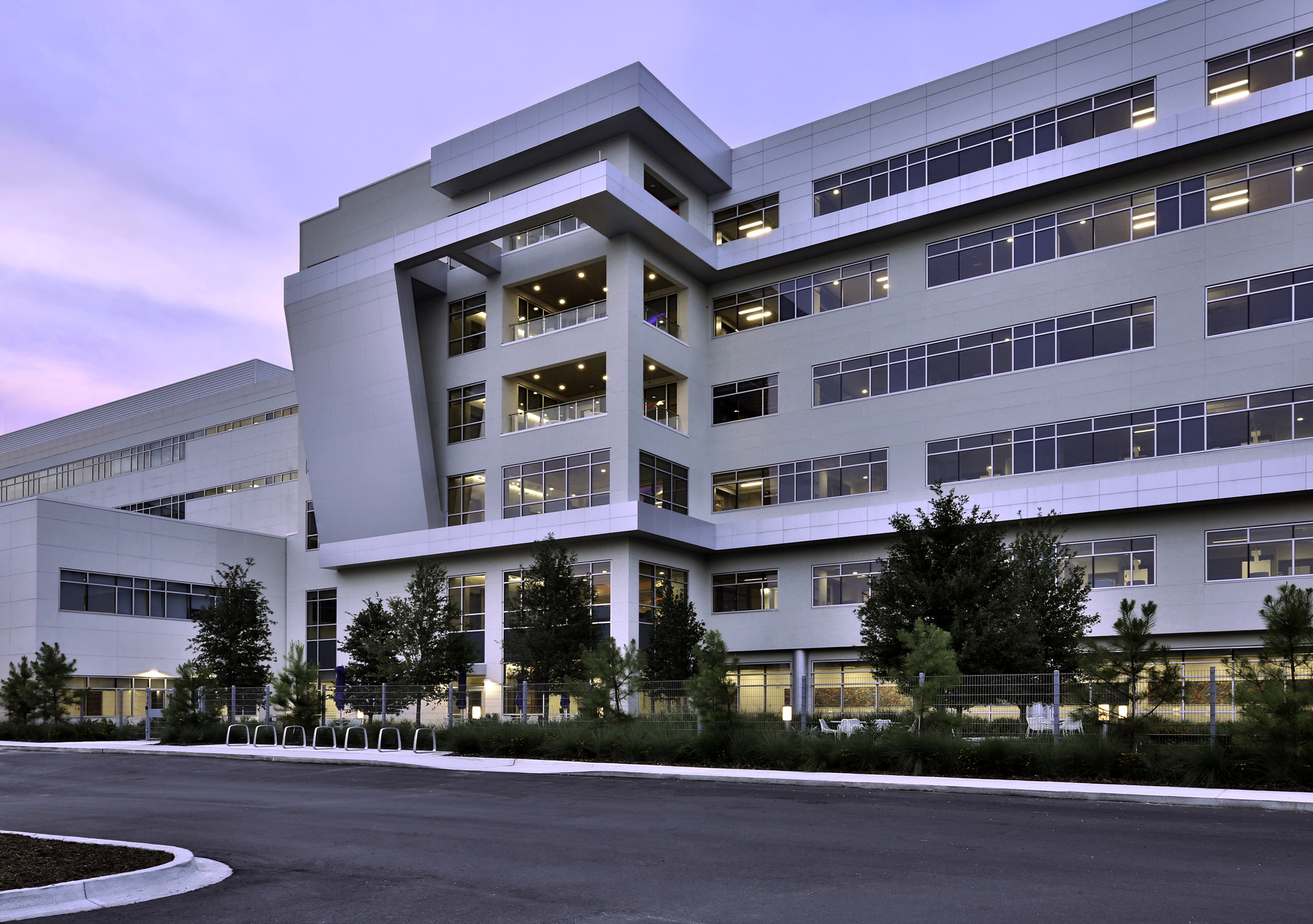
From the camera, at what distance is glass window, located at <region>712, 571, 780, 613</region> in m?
42.5

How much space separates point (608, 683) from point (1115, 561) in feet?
60.0

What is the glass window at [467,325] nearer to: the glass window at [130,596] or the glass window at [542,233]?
the glass window at [542,233]

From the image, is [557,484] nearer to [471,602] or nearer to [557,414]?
[557,414]

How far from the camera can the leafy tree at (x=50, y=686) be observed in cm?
4038

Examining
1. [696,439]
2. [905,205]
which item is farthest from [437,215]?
[905,205]

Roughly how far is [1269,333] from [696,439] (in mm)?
20628

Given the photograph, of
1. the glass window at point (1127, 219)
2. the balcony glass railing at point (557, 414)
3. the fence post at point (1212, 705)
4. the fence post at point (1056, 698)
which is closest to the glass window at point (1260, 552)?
the glass window at point (1127, 219)

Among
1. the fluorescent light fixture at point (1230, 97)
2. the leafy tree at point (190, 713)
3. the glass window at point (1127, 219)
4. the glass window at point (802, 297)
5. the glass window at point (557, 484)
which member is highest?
the fluorescent light fixture at point (1230, 97)

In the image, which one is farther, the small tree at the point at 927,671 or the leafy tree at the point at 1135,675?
the small tree at the point at 927,671

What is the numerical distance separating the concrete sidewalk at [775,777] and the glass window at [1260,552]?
1774 cm

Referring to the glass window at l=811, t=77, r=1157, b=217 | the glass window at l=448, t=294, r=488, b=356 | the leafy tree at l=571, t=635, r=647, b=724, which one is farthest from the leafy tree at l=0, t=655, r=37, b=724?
the glass window at l=811, t=77, r=1157, b=217

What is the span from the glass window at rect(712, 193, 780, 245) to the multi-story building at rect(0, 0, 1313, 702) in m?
0.14

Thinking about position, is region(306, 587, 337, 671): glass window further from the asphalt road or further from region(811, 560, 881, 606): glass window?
the asphalt road

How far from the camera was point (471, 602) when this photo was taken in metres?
43.3
